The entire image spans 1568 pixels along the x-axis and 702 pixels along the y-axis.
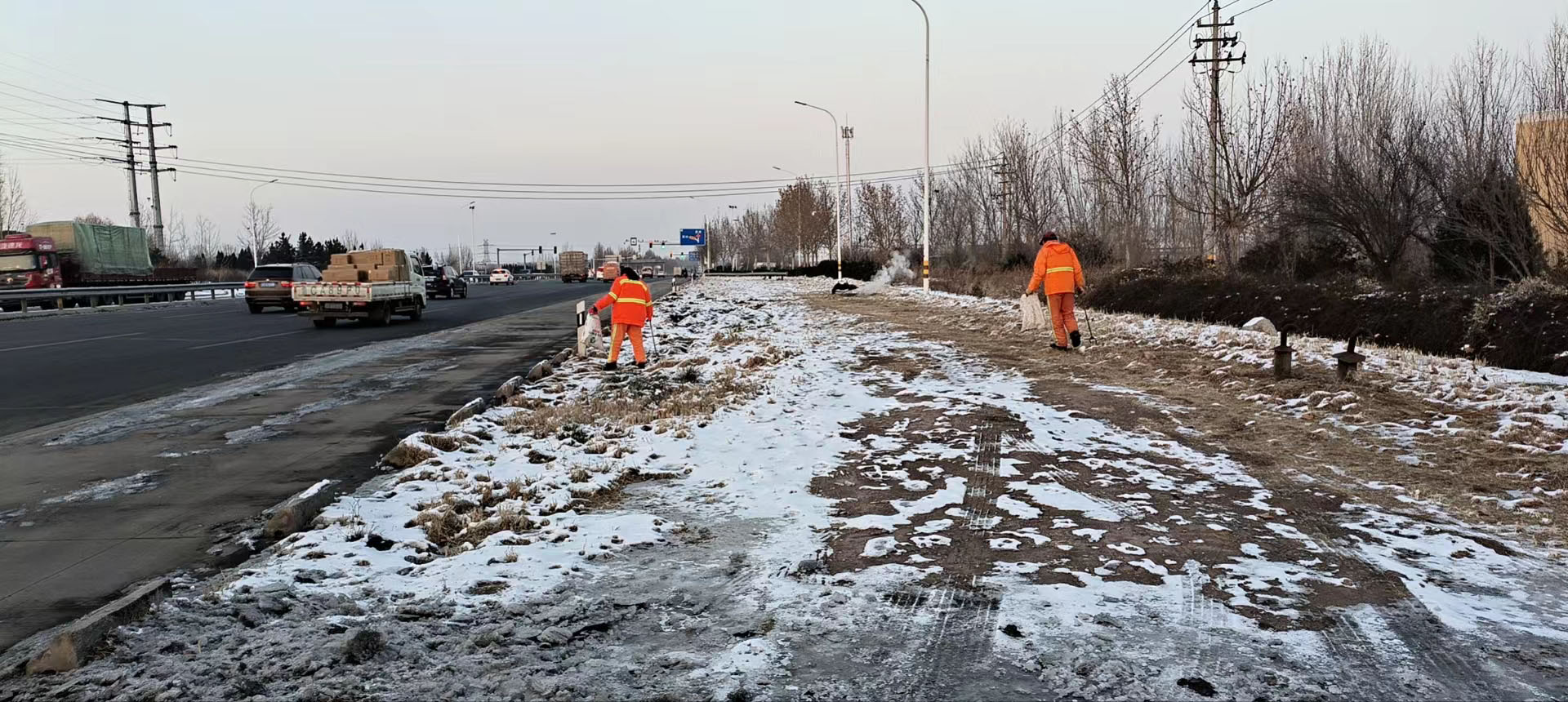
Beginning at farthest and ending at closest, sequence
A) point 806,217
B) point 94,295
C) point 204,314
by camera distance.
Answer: point 806,217
point 94,295
point 204,314

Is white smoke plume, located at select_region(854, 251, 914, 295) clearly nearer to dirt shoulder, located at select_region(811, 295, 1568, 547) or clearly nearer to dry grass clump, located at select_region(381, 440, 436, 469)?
dirt shoulder, located at select_region(811, 295, 1568, 547)

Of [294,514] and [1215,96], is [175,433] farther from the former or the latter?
[1215,96]

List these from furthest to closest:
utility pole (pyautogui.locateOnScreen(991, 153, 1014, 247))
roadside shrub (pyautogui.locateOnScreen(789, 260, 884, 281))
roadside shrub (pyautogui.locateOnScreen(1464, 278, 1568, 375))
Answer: roadside shrub (pyautogui.locateOnScreen(789, 260, 884, 281)) → utility pole (pyautogui.locateOnScreen(991, 153, 1014, 247)) → roadside shrub (pyautogui.locateOnScreen(1464, 278, 1568, 375))

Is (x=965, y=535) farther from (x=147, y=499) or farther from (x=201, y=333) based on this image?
(x=201, y=333)

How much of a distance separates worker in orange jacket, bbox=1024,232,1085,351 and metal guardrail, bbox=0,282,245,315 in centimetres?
3046

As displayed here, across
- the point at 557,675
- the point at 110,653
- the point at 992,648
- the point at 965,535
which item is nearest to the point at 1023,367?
the point at 965,535

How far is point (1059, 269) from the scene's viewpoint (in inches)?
525

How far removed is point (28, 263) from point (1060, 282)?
36165 mm

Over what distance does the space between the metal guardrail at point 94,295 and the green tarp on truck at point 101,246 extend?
70.0 inches

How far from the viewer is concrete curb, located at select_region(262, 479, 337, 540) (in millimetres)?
5168

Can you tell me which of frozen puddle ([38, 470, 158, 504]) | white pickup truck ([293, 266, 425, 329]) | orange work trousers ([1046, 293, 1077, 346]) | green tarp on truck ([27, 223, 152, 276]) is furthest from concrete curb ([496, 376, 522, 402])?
green tarp on truck ([27, 223, 152, 276])

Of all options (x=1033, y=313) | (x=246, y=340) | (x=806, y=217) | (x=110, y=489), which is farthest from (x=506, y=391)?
(x=806, y=217)

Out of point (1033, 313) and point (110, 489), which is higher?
point (1033, 313)

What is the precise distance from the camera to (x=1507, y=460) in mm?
6492
